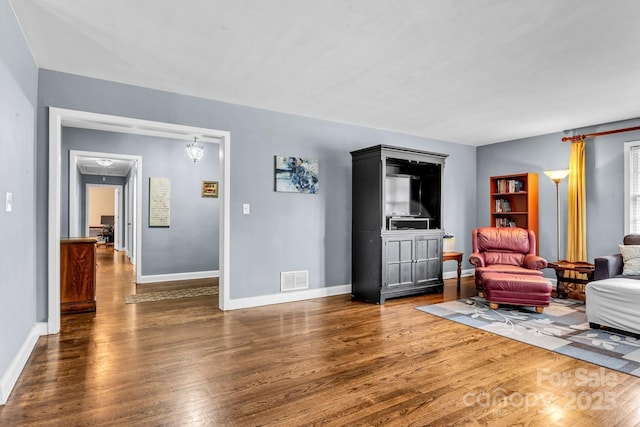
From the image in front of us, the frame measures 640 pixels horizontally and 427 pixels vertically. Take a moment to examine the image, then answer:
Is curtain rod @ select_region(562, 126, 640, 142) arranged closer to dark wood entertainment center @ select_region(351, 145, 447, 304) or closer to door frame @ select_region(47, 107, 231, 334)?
dark wood entertainment center @ select_region(351, 145, 447, 304)

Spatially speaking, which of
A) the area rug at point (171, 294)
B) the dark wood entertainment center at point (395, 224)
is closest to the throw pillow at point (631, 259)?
the dark wood entertainment center at point (395, 224)

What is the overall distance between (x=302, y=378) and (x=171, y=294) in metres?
3.36

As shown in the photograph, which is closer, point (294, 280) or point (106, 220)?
point (294, 280)

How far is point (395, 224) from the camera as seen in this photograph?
5.28 metres

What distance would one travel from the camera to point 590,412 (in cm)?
207

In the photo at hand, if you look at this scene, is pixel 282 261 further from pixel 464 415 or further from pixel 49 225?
pixel 464 415

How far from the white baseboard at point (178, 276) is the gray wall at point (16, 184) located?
2907mm

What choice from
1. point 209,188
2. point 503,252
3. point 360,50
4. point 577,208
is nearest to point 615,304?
point 503,252

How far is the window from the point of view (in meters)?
4.95

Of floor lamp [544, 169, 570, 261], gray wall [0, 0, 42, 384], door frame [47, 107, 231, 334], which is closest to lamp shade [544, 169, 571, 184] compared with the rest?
floor lamp [544, 169, 570, 261]

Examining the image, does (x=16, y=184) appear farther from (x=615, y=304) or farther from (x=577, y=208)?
(x=577, y=208)

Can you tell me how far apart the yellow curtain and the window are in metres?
0.48

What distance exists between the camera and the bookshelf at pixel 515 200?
19.4 feet

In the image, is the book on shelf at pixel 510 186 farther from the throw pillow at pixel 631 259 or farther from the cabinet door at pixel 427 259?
the throw pillow at pixel 631 259
